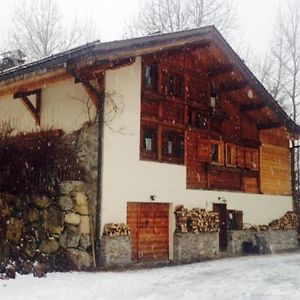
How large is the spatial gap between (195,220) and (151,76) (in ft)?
15.5

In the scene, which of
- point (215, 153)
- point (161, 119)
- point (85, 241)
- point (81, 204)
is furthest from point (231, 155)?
point (85, 241)

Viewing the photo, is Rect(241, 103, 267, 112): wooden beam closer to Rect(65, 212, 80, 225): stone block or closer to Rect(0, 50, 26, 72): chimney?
Result: Rect(0, 50, 26, 72): chimney

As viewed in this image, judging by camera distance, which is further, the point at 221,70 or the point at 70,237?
the point at 221,70

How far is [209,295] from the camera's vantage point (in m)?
9.48

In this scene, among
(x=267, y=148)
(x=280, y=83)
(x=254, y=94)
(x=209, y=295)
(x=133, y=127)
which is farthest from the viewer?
(x=280, y=83)

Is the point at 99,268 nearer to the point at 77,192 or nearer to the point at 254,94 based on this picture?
the point at 77,192

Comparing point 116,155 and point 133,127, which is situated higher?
point 133,127

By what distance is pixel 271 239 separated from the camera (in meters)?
19.8

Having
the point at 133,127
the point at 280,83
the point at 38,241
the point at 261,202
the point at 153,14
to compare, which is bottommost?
the point at 38,241

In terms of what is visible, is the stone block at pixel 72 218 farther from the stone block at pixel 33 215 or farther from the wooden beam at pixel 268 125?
the wooden beam at pixel 268 125

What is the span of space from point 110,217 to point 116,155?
1.70 metres

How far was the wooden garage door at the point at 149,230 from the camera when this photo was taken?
14.4 m

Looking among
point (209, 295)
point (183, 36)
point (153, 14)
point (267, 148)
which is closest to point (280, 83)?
point (153, 14)

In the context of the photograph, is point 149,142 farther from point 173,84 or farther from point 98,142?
point 173,84
